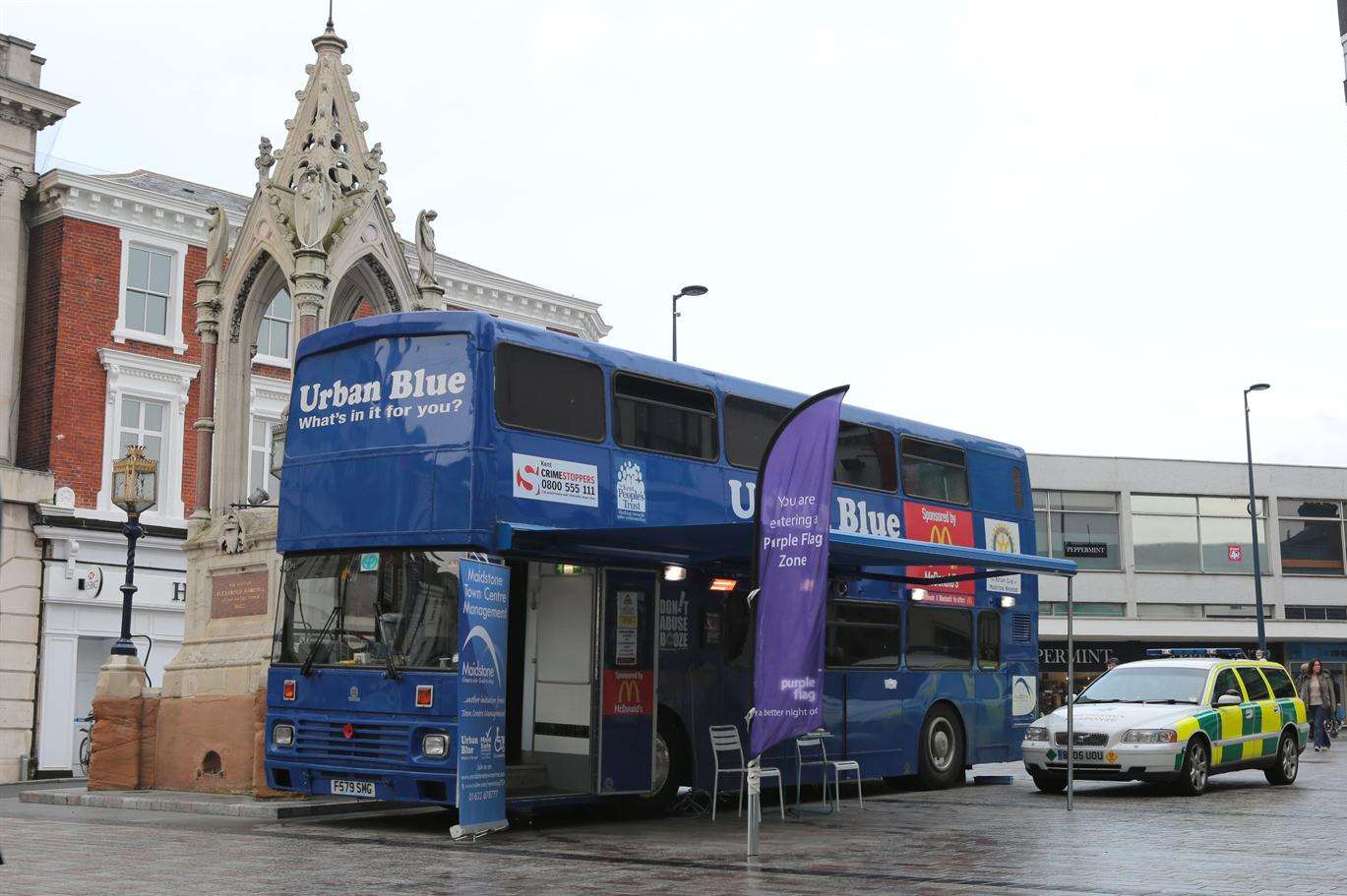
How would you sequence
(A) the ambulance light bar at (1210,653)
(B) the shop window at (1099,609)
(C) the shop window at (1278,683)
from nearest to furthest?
(C) the shop window at (1278,683), (A) the ambulance light bar at (1210,653), (B) the shop window at (1099,609)

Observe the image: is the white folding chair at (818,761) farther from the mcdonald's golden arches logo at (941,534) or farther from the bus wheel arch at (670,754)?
the mcdonald's golden arches logo at (941,534)

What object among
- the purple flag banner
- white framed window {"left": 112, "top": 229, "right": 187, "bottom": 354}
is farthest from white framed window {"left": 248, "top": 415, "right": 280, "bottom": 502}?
the purple flag banner

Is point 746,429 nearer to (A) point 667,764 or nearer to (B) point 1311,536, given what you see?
(A) point 667,764

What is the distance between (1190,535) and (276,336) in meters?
38.7

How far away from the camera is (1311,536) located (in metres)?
59.1

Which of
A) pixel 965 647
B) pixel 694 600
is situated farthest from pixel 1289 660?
pixel 694 600

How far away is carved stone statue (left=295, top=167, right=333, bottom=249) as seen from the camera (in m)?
18.2

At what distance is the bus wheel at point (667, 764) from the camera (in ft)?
52.4

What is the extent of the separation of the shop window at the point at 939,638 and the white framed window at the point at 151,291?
58.4 feet

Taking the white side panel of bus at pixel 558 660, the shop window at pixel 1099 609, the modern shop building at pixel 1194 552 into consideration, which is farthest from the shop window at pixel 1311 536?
the white side panel of bus at pixel 558 660

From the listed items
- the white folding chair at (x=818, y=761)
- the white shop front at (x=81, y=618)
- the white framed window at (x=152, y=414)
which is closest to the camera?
the white folding chair at (x=818, y=761)

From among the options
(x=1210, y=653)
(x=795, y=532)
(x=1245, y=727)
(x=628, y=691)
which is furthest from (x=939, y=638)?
(x=795, y=532)

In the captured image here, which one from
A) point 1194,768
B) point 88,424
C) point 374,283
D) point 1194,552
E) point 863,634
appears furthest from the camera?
point 1194,552

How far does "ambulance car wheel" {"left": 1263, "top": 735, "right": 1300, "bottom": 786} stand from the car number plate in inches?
A: 504
